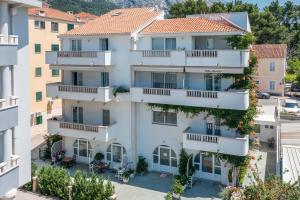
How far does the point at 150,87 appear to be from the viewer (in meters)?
35.0

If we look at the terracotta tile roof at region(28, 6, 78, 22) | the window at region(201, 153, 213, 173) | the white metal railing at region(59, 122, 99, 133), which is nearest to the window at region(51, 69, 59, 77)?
the terracotta tile roof at region(28, 6, 78, 22)

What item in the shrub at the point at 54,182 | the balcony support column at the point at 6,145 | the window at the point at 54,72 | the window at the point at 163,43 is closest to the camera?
the balcony support column at the point at 6,145

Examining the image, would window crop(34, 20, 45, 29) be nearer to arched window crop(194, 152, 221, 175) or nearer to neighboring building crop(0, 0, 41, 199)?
arched window crop(194, 152, 221, 175)

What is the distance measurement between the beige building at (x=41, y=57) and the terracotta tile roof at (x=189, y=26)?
21.0 metres

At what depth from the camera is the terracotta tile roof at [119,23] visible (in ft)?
117

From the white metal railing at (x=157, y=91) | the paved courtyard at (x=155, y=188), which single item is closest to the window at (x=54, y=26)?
the white metal railing at (x=157, y=91)

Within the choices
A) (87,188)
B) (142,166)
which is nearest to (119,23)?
(142,166)

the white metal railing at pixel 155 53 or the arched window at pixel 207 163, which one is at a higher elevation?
the white metal railing at pixel 155 53

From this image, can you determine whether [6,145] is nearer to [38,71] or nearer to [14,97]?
[14,97]

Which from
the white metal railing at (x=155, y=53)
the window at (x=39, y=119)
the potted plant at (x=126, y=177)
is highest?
the white metal railing at (x=155, y=53)

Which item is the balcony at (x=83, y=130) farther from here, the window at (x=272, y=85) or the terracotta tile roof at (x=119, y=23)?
the window at (x=272, y=85)

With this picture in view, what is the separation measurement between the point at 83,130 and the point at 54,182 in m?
7.64

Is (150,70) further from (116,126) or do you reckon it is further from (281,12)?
(281,12)

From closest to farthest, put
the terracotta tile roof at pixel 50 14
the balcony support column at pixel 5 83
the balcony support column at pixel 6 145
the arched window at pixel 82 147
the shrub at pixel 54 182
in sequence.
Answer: the balcony support column at pixel 5 83 → the balcony support column at pixel 6 145 → the shrub at pixel 54 182 → the arched window at pixel 82 147 → the terracotta tile roof at pixel 50 14
